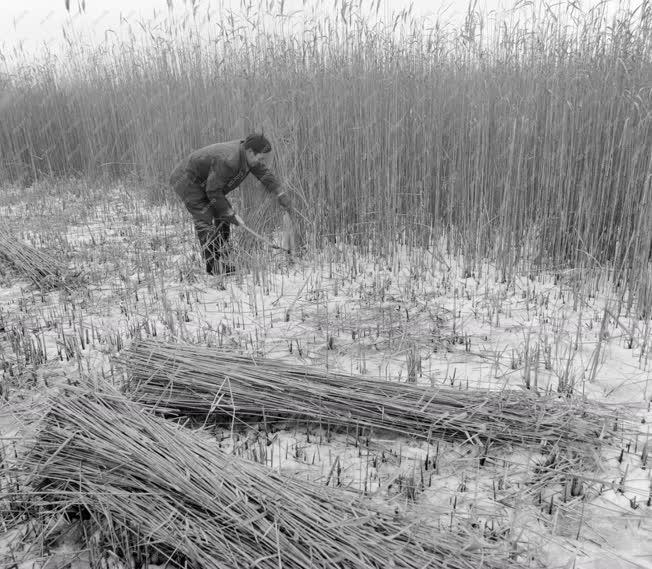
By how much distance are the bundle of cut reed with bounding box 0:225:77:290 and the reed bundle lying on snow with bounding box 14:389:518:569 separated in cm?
209

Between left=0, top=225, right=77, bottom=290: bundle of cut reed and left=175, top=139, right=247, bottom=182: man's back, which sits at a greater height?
left=175, top=139, right=247, bottom=182: man's back

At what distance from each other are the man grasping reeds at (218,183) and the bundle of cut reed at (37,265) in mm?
928

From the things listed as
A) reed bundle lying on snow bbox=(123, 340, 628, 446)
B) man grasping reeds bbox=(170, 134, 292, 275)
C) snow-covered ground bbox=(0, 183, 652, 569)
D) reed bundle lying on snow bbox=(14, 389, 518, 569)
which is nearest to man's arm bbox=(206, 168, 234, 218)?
man grasping reeds bbox=(170, 134, 292, 275)

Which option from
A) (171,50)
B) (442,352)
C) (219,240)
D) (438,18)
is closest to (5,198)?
(171,50)

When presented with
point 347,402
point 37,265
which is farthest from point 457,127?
point 37,265

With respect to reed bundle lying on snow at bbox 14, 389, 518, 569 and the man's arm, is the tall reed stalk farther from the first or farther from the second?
reed bundle lying on snow at bbox 14, 389, 518, 569

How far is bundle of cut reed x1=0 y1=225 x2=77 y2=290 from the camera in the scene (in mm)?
3477

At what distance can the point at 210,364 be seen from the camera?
2.02m

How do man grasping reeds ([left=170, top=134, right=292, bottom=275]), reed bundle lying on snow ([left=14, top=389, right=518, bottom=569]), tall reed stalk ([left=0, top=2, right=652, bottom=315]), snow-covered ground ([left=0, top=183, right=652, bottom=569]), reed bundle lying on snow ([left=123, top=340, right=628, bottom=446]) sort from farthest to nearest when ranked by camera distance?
man grasping reeds ([left=170, top=134, right=292, bottom=275]) < tall reed stalk ([left=0, top=2, right=652, bottom=315]) < reed bundle lying on snow ([left=123, top=340, right=628, bottom=446]) < snow-covered ground ([left=0, top=183, right=652, bottom=569]) < reed bundle lying on snow ([left=14, top=389, right=518, bottom=569])

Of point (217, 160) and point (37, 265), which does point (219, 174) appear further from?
point (37, 265)

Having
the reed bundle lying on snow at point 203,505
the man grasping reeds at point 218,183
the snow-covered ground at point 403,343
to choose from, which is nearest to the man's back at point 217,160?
the man grasping reeds at point 218,183

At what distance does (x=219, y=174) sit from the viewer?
351cm

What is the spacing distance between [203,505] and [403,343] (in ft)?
4.51

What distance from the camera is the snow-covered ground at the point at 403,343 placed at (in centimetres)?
146
